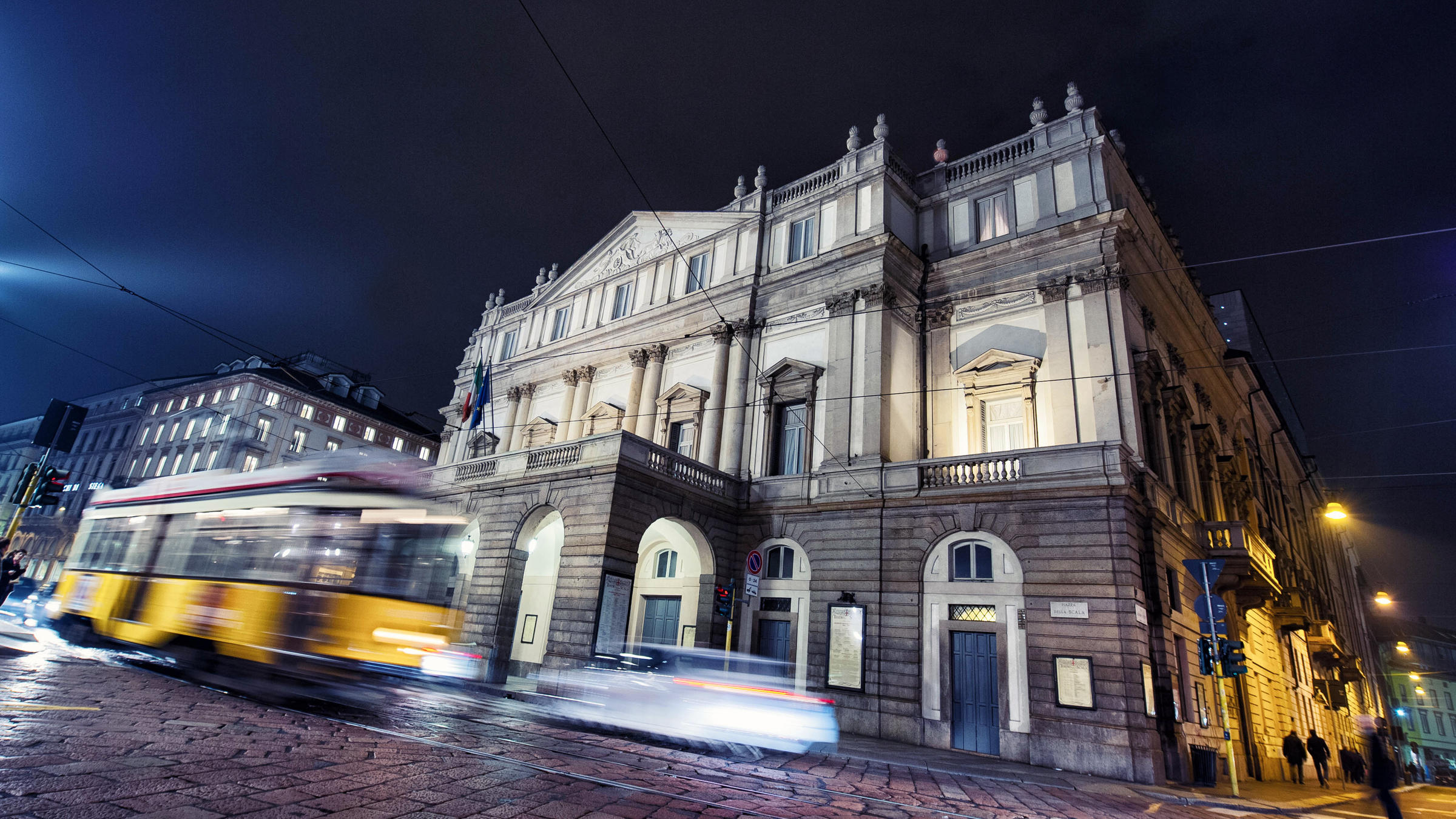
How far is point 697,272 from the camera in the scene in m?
27.9

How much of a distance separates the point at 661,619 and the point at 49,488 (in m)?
16.6

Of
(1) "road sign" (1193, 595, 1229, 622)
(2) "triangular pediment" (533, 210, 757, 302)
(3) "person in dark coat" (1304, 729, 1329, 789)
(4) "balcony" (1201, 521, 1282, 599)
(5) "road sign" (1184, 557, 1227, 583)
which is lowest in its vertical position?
(3) "person in dark coat" (1304, 729, 1329, 789)

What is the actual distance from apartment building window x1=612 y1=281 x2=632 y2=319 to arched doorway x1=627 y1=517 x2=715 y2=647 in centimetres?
1096

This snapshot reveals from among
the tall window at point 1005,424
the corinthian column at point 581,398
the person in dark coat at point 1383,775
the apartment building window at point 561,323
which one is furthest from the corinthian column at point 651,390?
the person in dark coat at point 1383,775

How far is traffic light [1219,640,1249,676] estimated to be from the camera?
13484 mm

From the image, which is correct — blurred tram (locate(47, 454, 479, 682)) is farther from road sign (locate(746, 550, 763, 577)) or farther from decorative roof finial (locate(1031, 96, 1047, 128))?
decorative roof finial (locate(1031, 96, 1047, 128))

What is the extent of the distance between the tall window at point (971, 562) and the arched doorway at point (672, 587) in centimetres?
679

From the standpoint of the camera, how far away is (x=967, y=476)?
17.9m

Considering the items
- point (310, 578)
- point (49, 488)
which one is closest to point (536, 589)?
point (49, 488)

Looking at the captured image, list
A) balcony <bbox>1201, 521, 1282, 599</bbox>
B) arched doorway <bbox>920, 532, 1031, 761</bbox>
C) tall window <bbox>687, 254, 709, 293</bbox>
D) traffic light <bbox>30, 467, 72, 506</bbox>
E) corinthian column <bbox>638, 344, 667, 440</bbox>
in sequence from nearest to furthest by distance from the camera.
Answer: arched doorway <bbox>920, 532, 1031, 761</bbox>, traffic light <bbox>30, 467, 72, 506</bbox>, balcony <bbox>1201, 521, 1282, 599</bbox>, corinthian column <bbox>638, 344, 667, 440</bbox>, tall window <bbox>687, 254, 709, 293</bbox>

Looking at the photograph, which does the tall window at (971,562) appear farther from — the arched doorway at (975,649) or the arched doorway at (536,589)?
the arched doorway at (536,589)

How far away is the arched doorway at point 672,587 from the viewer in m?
20.6

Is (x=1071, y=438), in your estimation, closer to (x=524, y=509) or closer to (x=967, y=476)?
(x=967, y=476)

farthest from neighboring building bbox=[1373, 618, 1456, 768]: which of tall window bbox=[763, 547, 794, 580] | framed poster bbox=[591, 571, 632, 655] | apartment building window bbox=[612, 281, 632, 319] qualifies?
framed poster bbox=[591, 571, 632, 655]
